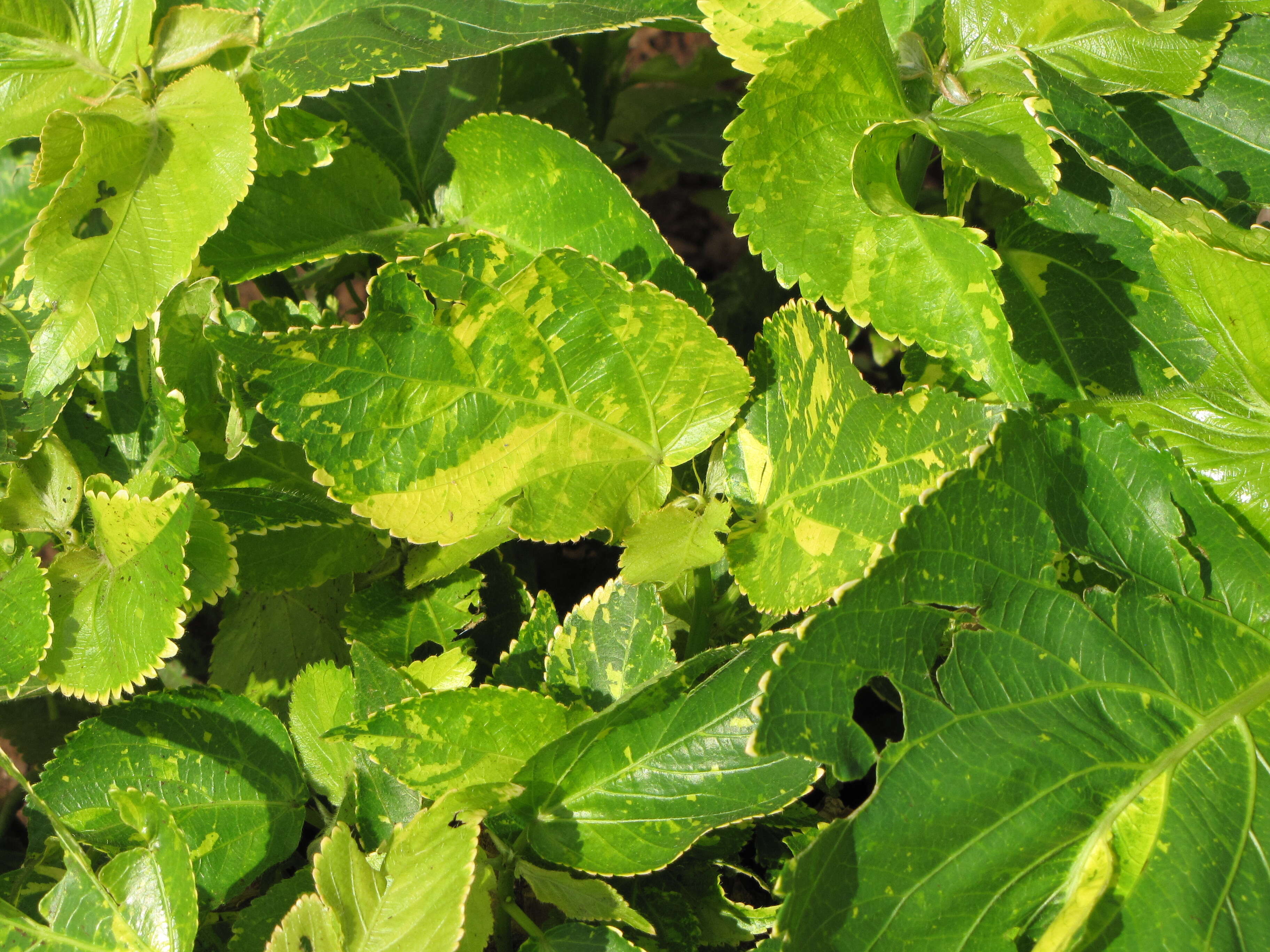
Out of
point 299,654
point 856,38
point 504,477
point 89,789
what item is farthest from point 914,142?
point 89,789

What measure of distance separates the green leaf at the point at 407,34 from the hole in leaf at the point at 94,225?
0.16 metres

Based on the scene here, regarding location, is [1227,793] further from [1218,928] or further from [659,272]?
[659,272]

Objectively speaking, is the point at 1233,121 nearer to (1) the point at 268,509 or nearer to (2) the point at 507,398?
(2) the point at 507,398

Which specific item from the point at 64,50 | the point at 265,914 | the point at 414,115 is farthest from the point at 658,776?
the point at 64,50

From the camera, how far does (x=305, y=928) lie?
66 centimetres

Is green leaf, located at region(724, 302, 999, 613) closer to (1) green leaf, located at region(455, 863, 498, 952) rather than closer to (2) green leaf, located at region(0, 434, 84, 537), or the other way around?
(1) green leaf, located at region(455, 863, 498, 952)

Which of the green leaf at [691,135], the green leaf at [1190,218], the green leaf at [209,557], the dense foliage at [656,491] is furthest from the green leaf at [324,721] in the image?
the green leaf at [691,135]

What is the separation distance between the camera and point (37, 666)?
77cm

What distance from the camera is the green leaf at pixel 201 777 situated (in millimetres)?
823

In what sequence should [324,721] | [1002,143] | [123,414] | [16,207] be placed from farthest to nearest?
[16,207]
[123,414]
[324,721]
[1002,143]

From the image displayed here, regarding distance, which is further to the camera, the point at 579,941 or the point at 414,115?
the point at 414,115

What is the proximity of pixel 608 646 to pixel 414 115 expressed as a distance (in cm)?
58

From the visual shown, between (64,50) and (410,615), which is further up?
(64,50)

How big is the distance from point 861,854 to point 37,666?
1.99 ft
